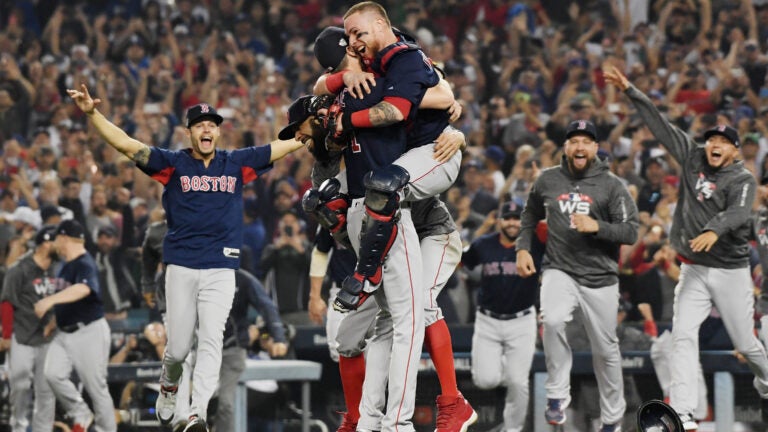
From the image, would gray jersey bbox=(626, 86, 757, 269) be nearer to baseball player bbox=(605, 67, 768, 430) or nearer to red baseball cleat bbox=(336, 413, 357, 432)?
baseball player bbox=(605, 67, 768, 430)

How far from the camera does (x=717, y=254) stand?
8.81 m

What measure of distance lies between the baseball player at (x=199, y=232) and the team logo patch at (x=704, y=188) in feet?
9.45

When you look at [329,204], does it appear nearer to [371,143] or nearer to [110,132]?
[371,143]

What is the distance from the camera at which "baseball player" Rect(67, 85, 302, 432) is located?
816 centimetres

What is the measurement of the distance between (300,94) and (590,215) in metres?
8.37

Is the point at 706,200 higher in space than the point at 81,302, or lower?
higher

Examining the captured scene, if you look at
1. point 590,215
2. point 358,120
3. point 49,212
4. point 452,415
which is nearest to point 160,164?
point 358,120

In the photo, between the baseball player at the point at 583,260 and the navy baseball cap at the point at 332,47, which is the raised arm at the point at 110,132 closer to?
the navy baseball cap at the point at 332,47

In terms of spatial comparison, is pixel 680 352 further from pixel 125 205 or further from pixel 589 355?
pixel 125 205

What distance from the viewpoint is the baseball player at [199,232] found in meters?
8.16

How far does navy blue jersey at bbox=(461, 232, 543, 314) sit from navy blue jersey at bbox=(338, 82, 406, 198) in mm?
4196


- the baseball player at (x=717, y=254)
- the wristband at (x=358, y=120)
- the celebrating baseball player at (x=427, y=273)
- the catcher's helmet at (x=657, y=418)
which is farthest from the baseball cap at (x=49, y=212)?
the catcher's helmet at (x=657, y=418)

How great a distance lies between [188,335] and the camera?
819 centimetres

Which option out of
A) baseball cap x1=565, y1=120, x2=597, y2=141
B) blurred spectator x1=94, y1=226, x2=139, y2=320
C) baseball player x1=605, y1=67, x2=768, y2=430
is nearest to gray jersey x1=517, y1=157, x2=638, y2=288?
baseball cap x1=565, y1=120, x2=597, y2=141
